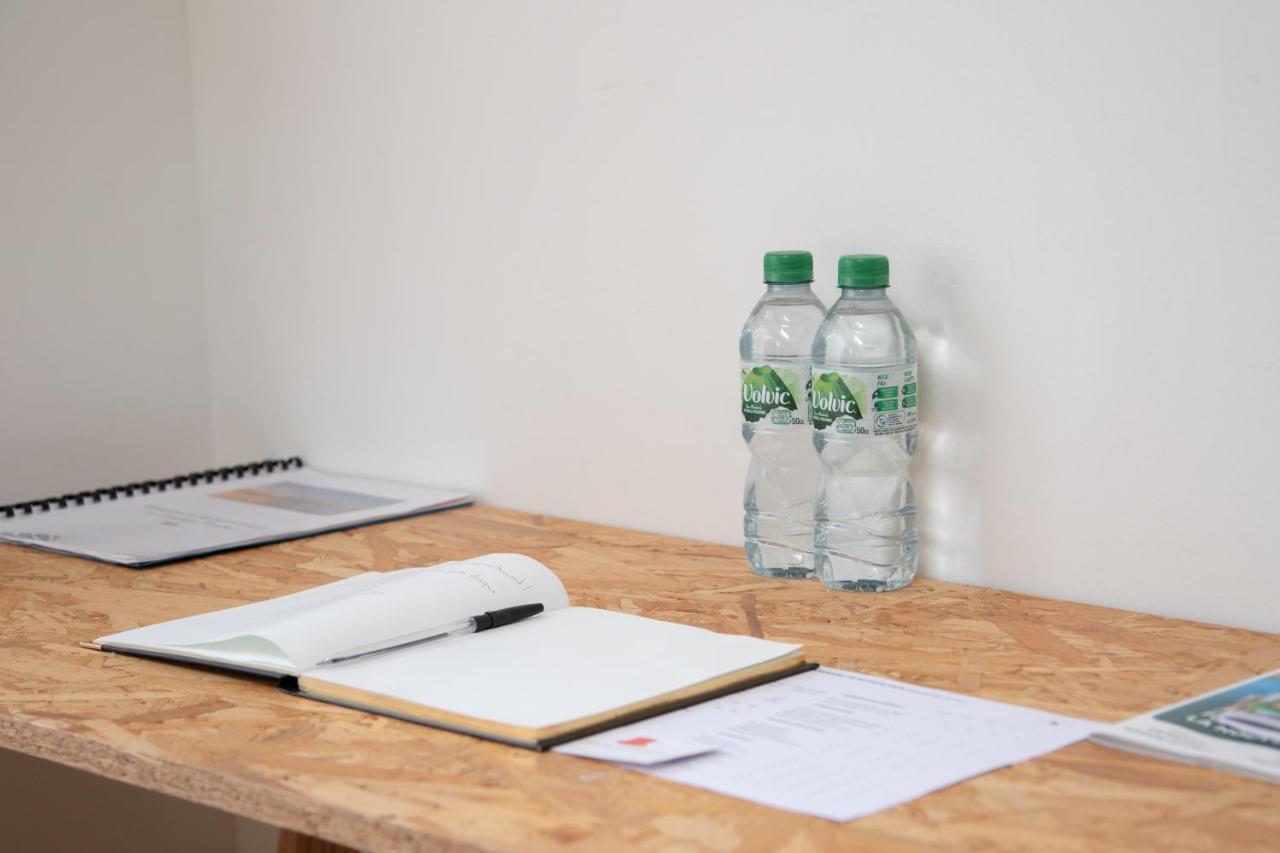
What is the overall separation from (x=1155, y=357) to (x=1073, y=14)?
0.90 ft

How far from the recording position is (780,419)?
1.25m

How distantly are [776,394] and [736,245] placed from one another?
7.5 inches

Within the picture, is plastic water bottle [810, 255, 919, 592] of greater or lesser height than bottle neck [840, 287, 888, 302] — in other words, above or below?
below

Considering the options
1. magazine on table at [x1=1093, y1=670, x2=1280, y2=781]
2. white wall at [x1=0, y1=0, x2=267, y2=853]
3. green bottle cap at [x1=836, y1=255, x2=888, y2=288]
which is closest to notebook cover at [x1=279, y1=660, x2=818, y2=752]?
magazine on table at [x1=1093, y1=670, x2=1280, y2=781]

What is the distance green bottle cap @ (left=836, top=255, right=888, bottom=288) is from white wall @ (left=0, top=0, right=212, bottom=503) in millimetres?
1035

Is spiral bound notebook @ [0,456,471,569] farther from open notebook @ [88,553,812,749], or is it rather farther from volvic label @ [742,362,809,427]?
volvic label @ [742,362,809,427]

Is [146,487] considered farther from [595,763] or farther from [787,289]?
[595,763]

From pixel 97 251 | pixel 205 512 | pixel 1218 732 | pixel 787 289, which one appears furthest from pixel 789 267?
pixel 97 251

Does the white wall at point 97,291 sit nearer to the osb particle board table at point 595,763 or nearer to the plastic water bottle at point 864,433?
the osb particle board table at point 595,763

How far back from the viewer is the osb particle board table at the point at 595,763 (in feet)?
2.43

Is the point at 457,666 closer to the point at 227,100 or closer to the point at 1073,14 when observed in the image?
the point at 1073,14

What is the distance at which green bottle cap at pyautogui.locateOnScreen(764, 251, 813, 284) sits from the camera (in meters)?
1.23

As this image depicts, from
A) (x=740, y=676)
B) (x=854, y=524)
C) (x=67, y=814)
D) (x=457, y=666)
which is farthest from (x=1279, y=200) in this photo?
(x=67, y=814)

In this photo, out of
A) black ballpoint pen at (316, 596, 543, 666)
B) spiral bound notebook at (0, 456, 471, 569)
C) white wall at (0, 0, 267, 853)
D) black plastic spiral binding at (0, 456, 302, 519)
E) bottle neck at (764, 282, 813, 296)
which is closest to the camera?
black ballpoint pen at (316, 596, 543, 666)
